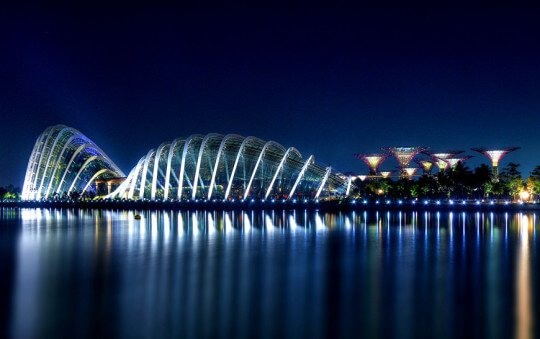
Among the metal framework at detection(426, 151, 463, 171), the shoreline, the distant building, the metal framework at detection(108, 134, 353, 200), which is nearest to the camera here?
the shoreline

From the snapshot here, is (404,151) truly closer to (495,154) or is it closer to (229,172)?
(495,154)

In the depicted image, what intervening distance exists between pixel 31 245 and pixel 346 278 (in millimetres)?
22925

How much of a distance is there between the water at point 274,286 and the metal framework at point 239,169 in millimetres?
58884

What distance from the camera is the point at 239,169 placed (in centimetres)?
10169

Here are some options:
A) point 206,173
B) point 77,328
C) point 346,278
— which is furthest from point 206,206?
point 77,328

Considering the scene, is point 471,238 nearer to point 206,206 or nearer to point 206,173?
point 206,206

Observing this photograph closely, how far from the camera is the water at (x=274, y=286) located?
50.3ft

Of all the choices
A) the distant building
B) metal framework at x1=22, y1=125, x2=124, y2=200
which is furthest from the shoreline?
metal framework at x1=22, y1=125, x2=124, y2=200

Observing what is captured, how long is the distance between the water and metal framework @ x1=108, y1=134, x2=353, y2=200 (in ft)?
193

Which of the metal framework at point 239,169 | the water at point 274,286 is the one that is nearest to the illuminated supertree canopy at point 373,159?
the metal framework at point 239,169

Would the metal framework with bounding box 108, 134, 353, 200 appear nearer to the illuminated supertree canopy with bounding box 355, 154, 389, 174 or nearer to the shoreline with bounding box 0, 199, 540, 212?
the shoreline with bounding box 0, 199, 540, 212

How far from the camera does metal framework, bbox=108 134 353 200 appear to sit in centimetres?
9825

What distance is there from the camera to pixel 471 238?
37281mm

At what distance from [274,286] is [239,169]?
80.9 m
